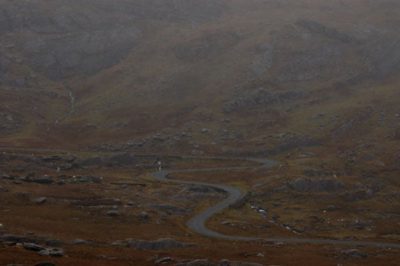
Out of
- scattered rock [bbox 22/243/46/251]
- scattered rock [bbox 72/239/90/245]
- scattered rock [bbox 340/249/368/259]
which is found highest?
scattered rock [bbox 22/243/46/251]

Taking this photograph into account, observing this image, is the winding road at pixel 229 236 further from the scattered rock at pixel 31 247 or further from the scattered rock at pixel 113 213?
the scattered rock at pixel 31 247

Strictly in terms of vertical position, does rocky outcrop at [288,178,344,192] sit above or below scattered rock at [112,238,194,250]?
below

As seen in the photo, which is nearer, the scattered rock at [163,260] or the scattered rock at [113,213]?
the scattered rock at [163,260]

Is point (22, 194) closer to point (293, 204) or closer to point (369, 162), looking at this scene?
point (293, 204)

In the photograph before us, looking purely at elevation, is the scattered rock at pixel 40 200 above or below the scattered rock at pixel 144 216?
above

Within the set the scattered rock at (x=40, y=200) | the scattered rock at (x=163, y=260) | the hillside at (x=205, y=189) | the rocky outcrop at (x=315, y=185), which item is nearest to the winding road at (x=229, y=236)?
the hillside at (x=205, y=189)

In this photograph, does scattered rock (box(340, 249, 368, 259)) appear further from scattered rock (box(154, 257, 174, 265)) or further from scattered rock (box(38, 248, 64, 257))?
scattered rock (box(38, 248, 64, 257))

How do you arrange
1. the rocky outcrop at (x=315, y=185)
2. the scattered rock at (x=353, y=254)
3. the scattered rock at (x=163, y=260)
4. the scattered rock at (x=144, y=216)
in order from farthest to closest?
the rocky outcrop at (x=315, y=185)
the scattered rock at (x=144, y=216)
the scattered rock at (x=353, y=254)
the scattered rock at (x=163, y=260)

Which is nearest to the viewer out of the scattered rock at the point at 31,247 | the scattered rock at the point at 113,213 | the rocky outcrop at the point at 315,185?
the scattered rock at the point at 31,247

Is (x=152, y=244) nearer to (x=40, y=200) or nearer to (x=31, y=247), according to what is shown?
(x=31, y=247)

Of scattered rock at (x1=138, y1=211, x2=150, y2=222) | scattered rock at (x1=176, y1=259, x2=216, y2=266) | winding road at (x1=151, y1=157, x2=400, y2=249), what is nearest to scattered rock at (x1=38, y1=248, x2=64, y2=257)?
scattered rock at (x1=176, y1=259, x2=216, y2=266)

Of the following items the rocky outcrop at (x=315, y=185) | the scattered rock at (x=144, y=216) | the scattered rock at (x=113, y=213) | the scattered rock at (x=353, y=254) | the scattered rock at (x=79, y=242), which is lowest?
the scattered rock at (x=353, y=254)

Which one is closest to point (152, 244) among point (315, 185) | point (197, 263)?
point (197, 263)
